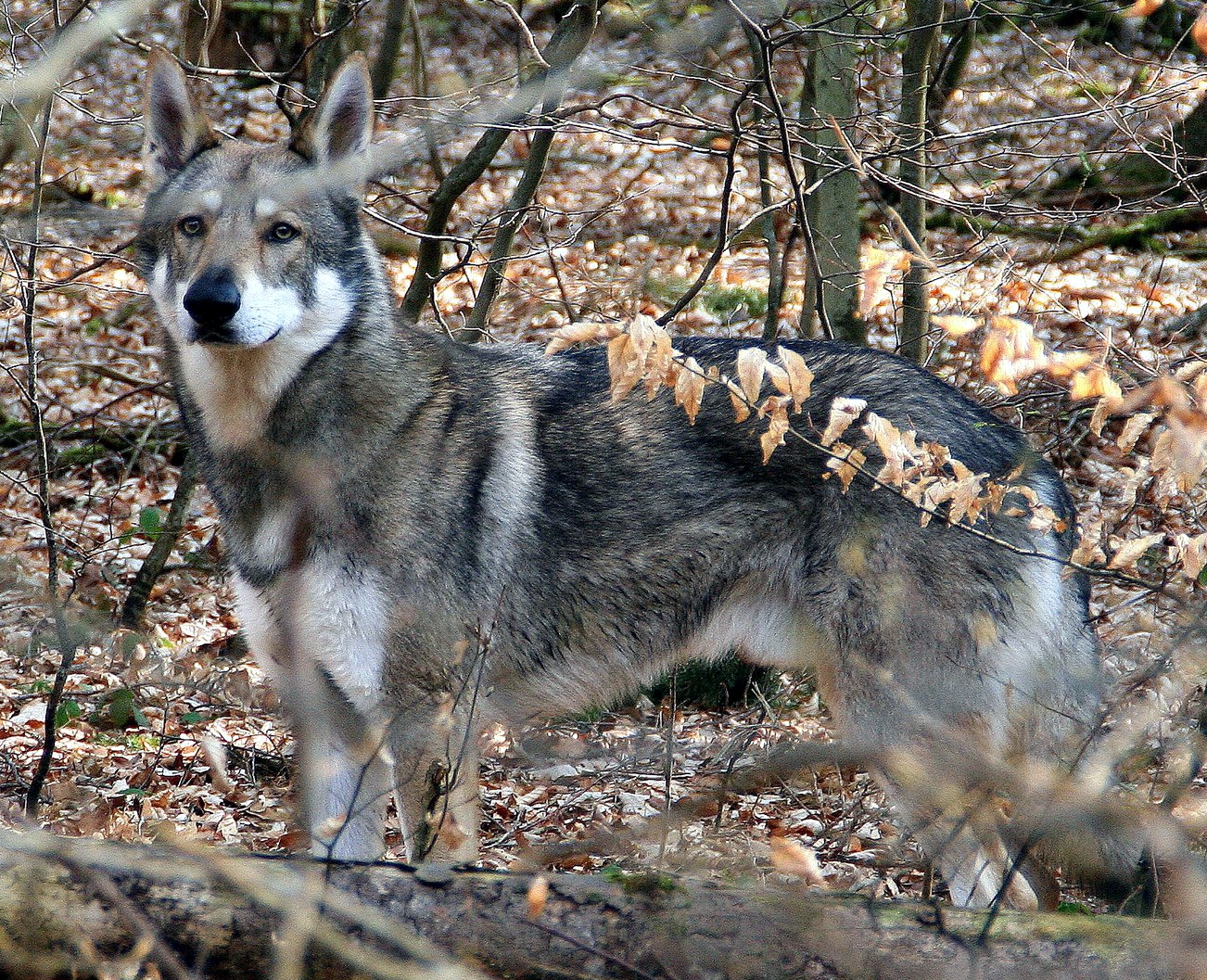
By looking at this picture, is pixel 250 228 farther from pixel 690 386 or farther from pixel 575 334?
pixel 690 386

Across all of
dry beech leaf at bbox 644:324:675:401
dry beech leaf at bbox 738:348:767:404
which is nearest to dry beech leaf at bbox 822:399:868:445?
dry beech leaf at bbox 738:348:767:404

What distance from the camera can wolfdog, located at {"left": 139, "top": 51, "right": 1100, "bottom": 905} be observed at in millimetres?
3678

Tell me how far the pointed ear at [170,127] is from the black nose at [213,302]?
2.59ft

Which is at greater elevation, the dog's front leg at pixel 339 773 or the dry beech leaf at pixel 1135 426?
the dry beech leaf at pixel 1135 426

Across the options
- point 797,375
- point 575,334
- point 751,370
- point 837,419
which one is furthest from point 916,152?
point 575,334

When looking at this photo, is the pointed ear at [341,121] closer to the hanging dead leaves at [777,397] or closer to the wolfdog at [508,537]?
the wolfdog at [508,537]

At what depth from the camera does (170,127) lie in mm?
3998

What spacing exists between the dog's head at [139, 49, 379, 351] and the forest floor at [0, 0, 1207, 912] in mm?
233

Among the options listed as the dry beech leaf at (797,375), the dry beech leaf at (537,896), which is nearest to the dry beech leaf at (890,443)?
the dry beech leaf at (797,375)

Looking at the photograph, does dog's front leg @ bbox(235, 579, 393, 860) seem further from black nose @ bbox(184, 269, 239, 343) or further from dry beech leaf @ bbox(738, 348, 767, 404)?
dry beech leaf @ bbox(738, 348, 767, 404)

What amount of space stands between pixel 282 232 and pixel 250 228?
10 cm

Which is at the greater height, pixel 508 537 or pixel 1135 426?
pixel 1135 426

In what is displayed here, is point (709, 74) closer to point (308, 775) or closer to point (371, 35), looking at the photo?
point (308, 775)

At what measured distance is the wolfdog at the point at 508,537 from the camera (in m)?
3.68
